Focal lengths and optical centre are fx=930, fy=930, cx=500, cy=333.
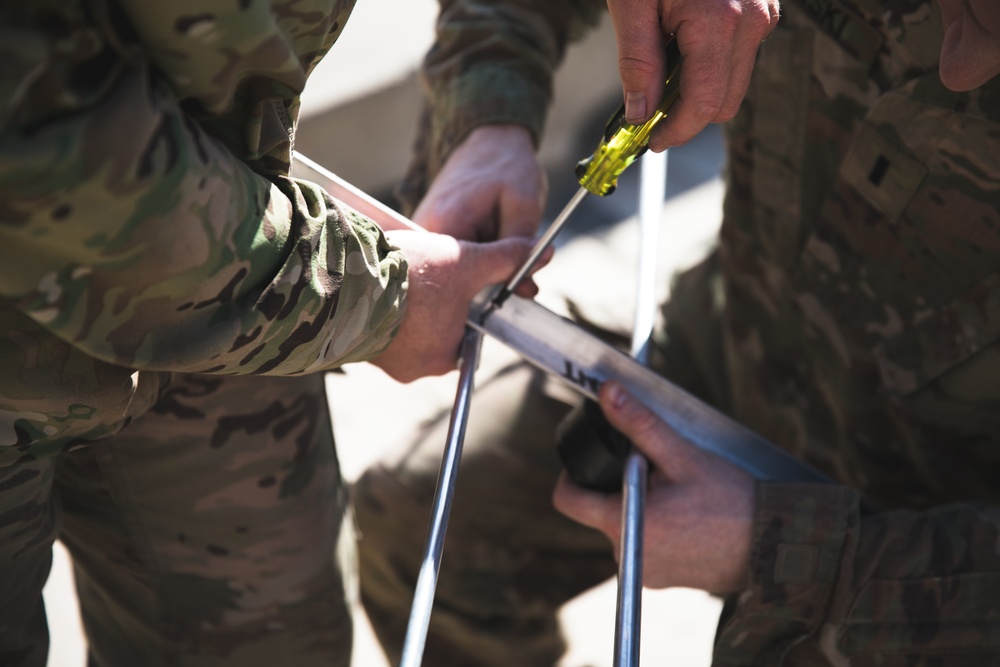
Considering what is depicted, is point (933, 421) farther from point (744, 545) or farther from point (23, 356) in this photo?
point (23, 356)

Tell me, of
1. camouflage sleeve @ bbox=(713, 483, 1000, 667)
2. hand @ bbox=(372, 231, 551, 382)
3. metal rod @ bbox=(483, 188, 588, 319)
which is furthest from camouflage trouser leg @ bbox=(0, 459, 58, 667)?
camouflage sleeve @ bbox=(713, 483, 1000, 667)

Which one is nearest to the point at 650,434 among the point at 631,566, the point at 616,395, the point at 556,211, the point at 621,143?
the point at 616,395

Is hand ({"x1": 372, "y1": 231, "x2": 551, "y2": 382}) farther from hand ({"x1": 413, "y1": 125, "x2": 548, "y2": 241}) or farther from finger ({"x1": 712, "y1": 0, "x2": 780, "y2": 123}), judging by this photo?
finger ({"x1": 712, "y1": 0, "x2": 780, "y2": 123})

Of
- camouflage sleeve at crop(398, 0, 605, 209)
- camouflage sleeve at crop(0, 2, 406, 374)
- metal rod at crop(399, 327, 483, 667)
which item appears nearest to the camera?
camouflage sleeve at crop(0, 2, 406, 374)

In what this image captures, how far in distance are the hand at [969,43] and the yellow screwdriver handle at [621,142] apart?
0.30 m

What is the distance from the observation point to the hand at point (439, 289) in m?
1.02

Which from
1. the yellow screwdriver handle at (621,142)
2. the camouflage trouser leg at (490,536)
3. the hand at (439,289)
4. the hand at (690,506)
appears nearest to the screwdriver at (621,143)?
the yellow screwdriver handle at (621,142)

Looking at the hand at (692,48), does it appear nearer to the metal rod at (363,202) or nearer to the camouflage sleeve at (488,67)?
the metal rod at (363,202)

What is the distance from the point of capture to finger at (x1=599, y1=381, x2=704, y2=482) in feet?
3.49

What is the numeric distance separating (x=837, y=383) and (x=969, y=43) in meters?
0.52

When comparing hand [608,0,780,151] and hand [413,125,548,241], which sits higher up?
hand [413,125,548,241]

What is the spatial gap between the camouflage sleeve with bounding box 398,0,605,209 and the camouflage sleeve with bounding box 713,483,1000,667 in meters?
0.68

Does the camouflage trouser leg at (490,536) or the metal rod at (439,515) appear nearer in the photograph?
the metal rod at (439,515)

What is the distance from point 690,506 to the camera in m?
1.06
